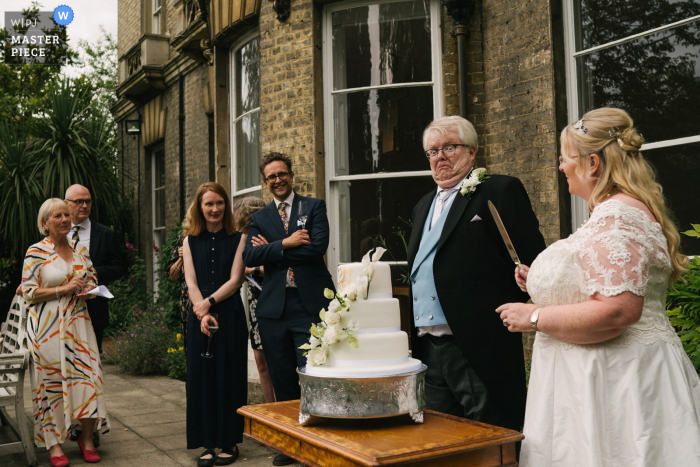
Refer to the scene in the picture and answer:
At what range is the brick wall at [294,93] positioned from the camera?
6.52 meters

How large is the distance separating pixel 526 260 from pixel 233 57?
6363 millimetres

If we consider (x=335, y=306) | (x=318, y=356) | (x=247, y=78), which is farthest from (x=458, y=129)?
(x=247, y=78)

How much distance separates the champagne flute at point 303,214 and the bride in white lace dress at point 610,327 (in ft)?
7.67

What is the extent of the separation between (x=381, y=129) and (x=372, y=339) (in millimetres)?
4472

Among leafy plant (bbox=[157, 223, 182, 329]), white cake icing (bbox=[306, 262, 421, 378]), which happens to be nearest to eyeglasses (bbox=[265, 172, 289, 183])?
white cake icing (bbox=[306, 262, 421, 378])

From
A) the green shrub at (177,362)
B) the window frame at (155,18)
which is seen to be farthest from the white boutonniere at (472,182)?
the window frame at (155,18)

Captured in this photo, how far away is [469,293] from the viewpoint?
2.81 m

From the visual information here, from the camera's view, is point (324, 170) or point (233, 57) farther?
point (233, 57)

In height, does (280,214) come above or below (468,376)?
above

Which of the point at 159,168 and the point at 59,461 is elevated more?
the point at 159,168

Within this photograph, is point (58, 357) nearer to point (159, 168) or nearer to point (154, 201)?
point (154, 201)

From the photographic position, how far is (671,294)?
12.7ft

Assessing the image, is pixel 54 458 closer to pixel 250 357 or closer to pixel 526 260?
pixel 250 357

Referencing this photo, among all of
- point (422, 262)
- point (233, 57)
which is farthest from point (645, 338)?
point (233, 57)
